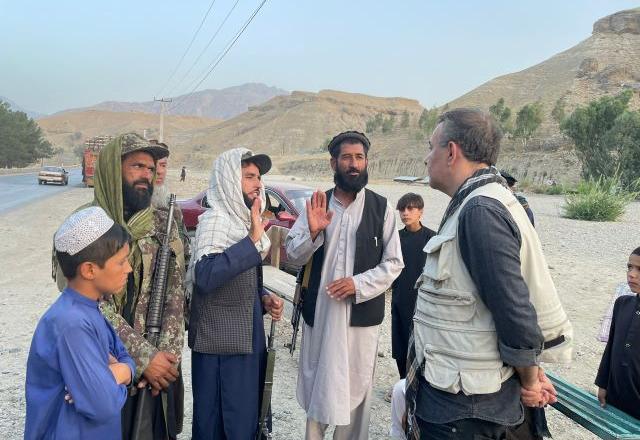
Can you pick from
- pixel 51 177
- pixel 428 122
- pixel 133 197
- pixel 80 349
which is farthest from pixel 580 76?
pixel 80 349

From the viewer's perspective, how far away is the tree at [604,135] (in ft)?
84.0

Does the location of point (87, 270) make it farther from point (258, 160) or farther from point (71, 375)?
point (258, 160)

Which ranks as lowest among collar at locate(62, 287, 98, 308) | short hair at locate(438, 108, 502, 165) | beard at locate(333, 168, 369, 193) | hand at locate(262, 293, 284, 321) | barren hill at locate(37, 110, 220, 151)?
hand at locate(262, 293, 284, 321)

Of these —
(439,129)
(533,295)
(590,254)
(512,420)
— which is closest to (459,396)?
(512,420)

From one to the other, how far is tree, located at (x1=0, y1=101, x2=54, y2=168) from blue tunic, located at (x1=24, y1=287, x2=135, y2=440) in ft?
208

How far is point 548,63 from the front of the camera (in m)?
95.3

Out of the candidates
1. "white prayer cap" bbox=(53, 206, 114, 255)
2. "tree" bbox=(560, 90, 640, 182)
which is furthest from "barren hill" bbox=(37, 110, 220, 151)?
"white prayer cap" bbox=(53, 206, 114, 255)

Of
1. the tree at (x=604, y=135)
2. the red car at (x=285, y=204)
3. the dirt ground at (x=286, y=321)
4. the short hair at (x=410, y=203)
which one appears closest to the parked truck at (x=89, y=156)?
the dirt ground at (x=286, y=321)

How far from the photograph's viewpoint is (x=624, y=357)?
8.72ft

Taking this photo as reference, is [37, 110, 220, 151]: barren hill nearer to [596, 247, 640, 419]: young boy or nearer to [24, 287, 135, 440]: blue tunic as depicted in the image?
[596, 247, 640, 419]: young boy

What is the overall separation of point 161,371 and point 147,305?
0.31 metres

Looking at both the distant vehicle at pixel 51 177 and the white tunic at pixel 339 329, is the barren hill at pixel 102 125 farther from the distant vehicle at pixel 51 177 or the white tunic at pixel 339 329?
the white tunic at pixel 339 329

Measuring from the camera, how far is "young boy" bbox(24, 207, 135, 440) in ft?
5.47

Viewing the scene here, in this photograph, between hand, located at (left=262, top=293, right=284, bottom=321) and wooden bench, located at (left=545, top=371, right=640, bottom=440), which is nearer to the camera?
wooden bench, located at (left=545, top=371, right=640, bottom=440)
